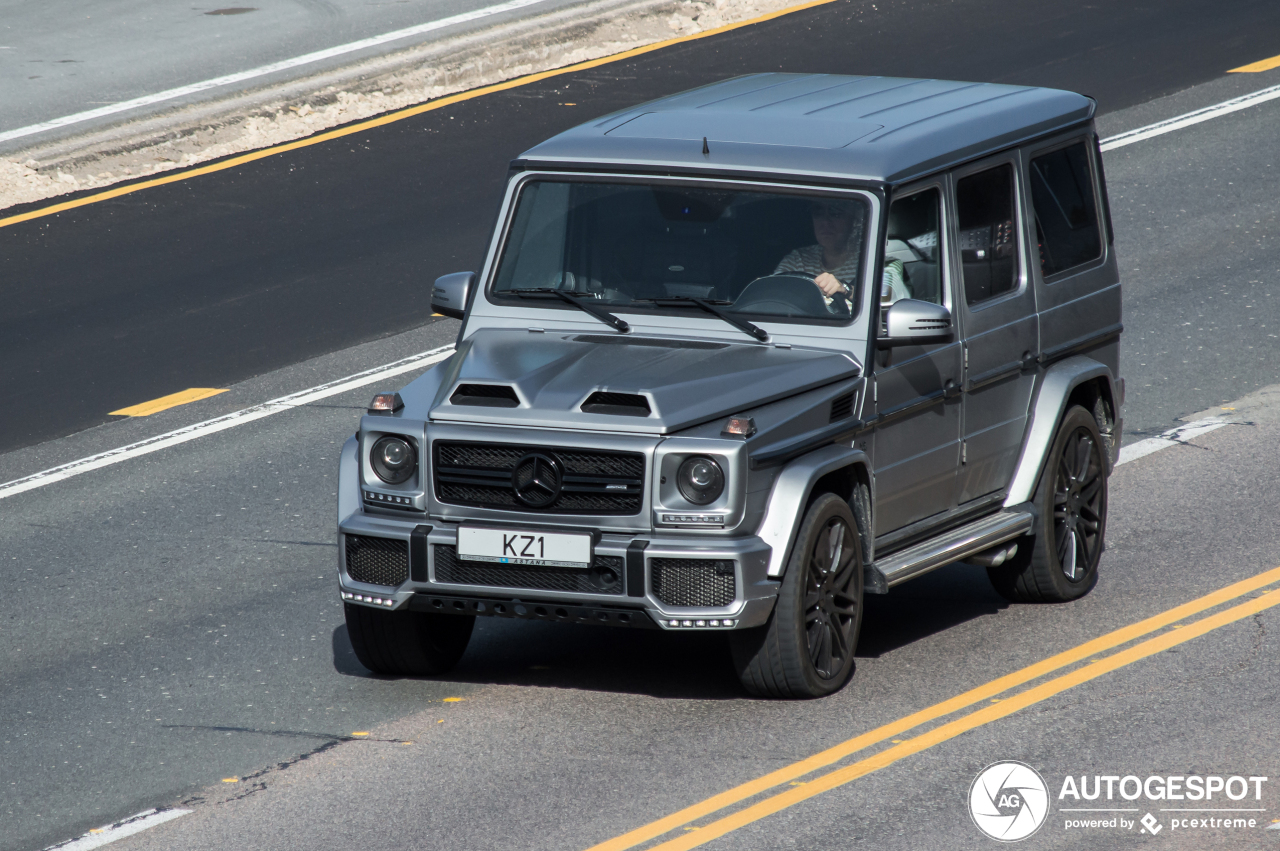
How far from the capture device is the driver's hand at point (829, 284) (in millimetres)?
7996

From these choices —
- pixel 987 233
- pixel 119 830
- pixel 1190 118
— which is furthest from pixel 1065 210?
pixel 1190 118

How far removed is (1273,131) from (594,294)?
36.3 ft

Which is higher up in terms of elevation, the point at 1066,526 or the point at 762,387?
the point at 762,387

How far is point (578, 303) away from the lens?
8234mm

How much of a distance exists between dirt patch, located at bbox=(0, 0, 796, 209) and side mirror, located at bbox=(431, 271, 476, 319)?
924 centimetres

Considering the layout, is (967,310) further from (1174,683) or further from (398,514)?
(398,514)

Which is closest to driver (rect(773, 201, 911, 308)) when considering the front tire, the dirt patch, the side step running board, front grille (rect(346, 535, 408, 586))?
the front tire

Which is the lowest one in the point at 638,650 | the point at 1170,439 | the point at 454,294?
the point at 1170,439

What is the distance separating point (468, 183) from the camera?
16.4 metres

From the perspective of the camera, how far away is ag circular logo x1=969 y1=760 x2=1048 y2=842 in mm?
6457

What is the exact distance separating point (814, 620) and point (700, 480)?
2.57 feet

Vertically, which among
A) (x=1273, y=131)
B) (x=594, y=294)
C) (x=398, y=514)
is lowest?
(x=1273, y=131)

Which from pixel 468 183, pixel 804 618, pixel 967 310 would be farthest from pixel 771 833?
pixel 468 183

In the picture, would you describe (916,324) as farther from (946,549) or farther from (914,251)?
(946,549)
